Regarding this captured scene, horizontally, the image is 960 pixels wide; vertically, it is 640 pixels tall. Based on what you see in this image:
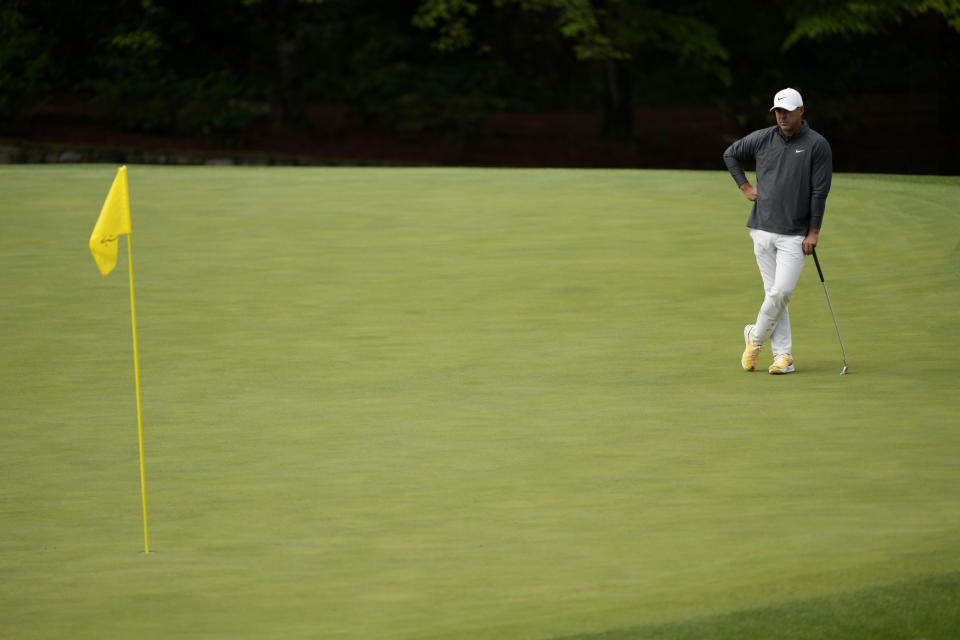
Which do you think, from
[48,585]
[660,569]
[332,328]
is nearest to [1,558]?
[48,585]

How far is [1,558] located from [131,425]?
3.12 metres

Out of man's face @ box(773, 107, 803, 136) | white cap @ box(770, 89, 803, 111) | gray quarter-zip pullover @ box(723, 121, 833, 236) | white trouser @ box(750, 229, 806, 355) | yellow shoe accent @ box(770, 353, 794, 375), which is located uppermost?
white cap @ box(770, 89, 803, 111)

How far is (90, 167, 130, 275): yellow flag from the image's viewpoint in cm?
705

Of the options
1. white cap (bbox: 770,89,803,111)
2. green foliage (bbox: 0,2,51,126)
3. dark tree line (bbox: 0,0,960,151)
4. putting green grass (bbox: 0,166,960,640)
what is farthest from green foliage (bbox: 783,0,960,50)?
white cap (bbox: 770,89,803,111)

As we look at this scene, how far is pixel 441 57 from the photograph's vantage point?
4634 cm

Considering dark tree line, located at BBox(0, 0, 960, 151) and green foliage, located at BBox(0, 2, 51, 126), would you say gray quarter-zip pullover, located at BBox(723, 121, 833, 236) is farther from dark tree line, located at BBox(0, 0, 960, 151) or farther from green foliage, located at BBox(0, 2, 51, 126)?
green foliage, located at BBox(0, 2, 51, 126)

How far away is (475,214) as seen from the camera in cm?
1905

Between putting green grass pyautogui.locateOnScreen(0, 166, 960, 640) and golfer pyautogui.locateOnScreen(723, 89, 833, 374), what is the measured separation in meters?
0.43

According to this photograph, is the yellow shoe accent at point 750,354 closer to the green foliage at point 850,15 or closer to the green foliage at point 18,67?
the green foliage at point 850,15

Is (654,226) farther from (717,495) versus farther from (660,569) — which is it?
(660,569)

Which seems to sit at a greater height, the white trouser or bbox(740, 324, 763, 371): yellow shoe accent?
the white trouser

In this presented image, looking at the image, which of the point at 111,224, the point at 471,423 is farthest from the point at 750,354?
the point at 111,224

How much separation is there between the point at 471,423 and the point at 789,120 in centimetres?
343

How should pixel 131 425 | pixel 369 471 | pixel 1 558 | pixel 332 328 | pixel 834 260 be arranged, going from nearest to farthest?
pixel 1 558
pixel 369 471
pixel 131 425
pixel 332 328
pixel 834 260
